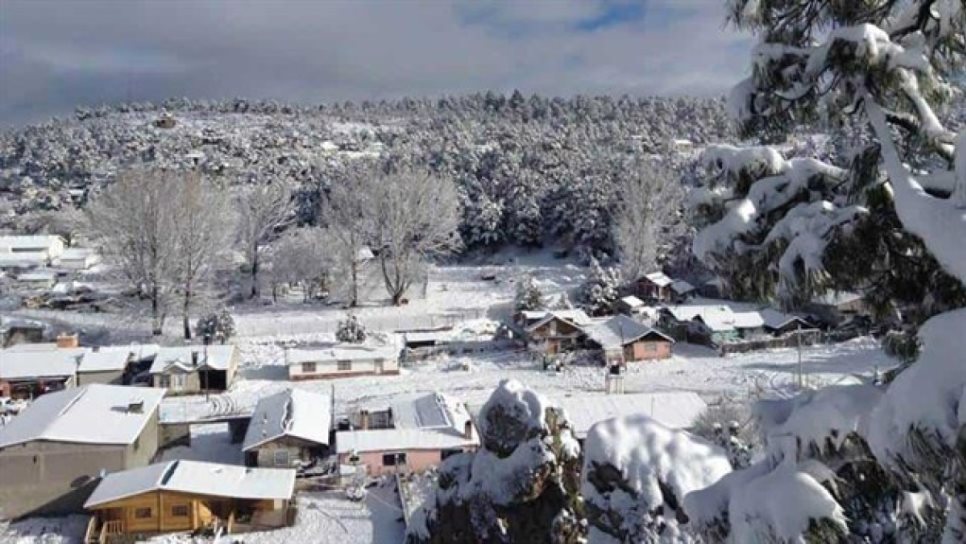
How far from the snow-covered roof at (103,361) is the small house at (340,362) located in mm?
5568

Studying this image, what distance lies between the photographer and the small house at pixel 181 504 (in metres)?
16.8

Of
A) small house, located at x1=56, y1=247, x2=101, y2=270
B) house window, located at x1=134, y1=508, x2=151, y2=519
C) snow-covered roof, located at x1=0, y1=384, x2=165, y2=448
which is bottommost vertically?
house window, located at x1=134, y1=508, x2=151, y2=519

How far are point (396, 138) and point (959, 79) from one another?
4521 inches

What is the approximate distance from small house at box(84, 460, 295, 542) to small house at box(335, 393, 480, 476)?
2584 mm

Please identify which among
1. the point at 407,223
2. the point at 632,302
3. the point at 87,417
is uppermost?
the point at 407,223

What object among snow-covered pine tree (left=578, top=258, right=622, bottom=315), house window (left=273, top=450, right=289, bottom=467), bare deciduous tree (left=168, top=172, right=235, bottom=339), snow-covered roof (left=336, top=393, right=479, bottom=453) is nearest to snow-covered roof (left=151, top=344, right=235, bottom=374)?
bare deciduous tree (left=168, top=172, right=235, bottom=339)

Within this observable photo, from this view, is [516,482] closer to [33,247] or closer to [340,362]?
[340,362]

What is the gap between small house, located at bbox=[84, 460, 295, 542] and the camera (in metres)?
16.8

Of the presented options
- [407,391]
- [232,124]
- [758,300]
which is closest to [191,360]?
[407,391]

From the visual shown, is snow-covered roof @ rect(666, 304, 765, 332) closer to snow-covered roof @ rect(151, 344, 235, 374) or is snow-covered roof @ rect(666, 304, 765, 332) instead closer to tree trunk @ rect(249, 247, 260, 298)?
snow-covered roof @ rect(151, 344, 235, 374)

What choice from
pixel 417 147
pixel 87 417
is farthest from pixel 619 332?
pixel 417 147

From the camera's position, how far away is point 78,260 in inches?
2032

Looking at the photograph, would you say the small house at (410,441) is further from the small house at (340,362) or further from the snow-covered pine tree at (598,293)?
the snow-covered pine tree at (598,293)

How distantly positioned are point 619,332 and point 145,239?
65.7ft
